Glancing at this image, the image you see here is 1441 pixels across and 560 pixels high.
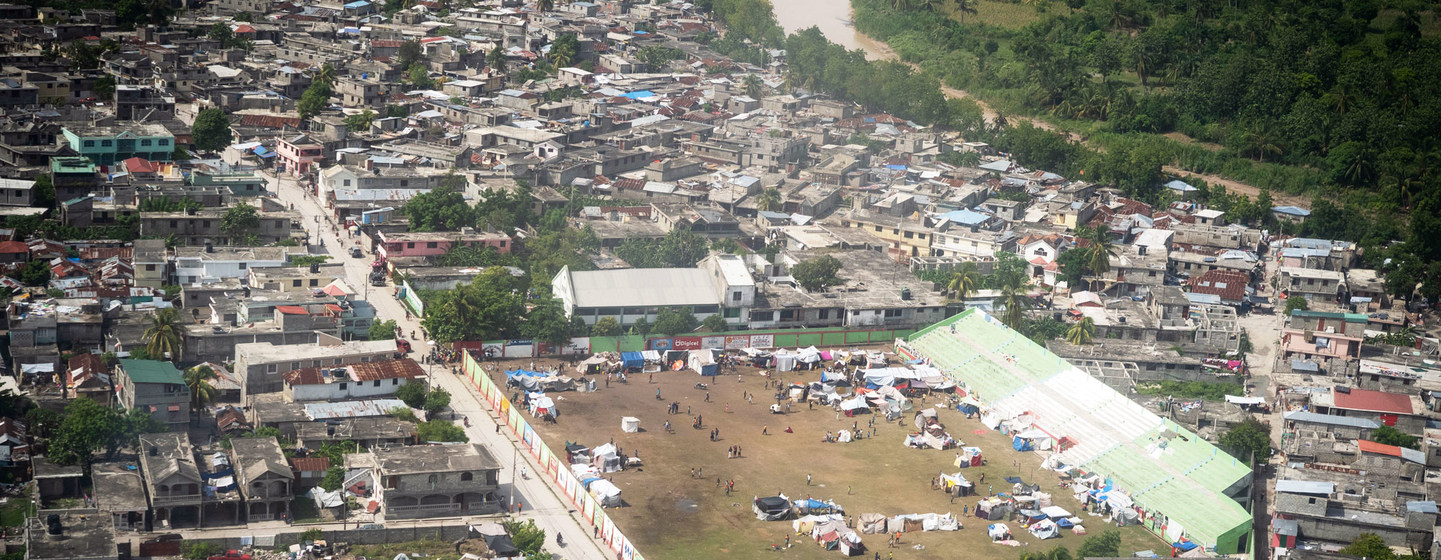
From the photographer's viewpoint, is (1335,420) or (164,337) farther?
(1335,420)

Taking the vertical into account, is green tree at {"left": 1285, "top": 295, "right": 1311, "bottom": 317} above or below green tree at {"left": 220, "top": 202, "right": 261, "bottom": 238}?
below

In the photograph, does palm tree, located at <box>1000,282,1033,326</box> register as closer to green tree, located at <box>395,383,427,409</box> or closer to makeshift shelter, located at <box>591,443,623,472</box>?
makeshift shelter, located at <box>591,443,623,472</box>

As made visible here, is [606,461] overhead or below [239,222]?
below

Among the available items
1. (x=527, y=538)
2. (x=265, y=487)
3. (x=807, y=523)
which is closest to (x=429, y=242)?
(x=265, y=487)

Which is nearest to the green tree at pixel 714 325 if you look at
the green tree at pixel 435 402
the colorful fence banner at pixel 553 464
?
the colorful fence banner at pixel 553 464

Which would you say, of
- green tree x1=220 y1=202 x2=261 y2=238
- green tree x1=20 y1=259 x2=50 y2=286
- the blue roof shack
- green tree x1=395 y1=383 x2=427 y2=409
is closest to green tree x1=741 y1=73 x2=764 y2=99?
the blue roof shack

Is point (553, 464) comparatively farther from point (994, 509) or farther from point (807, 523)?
point (994, 509)

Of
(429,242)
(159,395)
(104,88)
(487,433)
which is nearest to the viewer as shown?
(159,395)
